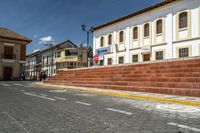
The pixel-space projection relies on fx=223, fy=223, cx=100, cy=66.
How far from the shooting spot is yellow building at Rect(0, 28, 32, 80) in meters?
43.2

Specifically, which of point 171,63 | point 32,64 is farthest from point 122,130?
point 32,64

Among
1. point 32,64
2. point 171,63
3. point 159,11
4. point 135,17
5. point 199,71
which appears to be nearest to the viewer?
point 199,71

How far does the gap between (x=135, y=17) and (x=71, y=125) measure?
2551 cm

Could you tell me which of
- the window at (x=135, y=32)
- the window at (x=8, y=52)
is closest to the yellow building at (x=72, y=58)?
the window at (x=8, y=52)

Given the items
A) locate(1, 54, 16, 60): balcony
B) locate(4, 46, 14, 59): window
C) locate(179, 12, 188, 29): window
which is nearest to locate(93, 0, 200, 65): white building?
locate(179, 12, 188, 29): window

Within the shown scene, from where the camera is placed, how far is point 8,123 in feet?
18.2

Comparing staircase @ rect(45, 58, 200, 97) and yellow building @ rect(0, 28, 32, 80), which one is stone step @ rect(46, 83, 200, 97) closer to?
staircase @ rect(45, 58, 200, 97)

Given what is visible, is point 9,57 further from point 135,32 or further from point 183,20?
point 183,20

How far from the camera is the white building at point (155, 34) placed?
22.5m

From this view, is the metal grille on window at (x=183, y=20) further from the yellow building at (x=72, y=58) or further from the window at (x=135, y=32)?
the yellow building at (x=72, y=58)

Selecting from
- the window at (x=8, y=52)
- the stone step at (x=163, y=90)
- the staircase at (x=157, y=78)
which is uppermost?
Result: the window at (x=8, y=52)

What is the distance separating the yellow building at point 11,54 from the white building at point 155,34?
19.6 metres

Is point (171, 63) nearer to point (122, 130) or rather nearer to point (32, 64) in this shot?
point (122, 130)

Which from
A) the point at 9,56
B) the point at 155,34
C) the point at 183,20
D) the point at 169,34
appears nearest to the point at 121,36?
the point at 155,34
